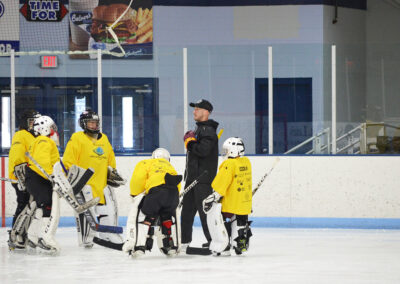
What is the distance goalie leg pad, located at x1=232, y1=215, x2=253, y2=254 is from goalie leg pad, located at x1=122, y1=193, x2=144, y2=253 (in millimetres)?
791

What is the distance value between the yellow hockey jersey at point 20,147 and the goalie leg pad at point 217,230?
170cm

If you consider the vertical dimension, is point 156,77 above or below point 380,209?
above

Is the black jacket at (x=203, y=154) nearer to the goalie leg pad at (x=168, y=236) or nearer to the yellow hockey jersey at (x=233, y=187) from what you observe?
the yellow hockey jersey at (x=233, y=187)

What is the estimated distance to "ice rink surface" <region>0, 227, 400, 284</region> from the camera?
5.38 m

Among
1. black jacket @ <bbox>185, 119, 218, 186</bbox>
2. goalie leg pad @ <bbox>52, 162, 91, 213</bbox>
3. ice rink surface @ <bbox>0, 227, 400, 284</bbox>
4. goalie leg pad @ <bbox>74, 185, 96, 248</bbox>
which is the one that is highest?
black jacket @ <bbox>185, 119, 218, 186</bbox>

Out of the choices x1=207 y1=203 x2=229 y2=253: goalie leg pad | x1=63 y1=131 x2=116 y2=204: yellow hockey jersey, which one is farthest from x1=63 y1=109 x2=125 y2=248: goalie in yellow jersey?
x1=207 y1=203 x2=229 y2=253: goalie leg pad

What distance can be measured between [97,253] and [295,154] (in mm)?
3414

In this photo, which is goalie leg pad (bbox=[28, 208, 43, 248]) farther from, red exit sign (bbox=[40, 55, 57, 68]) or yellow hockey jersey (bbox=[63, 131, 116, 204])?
red exit sign (bbox=[40, 55, 57, 68])

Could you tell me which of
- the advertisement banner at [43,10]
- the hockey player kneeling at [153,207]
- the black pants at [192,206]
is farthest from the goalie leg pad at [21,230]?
the advertisement banner at [43,10]

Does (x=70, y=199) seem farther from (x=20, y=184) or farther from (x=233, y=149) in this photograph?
(x=233, y=149)

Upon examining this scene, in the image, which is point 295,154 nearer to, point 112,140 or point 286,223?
point 286,223

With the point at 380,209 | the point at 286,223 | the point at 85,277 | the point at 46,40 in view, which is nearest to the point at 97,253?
the point at 85,277

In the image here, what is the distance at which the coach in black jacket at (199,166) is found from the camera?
6711 millimetres

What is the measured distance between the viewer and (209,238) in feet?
22.4
